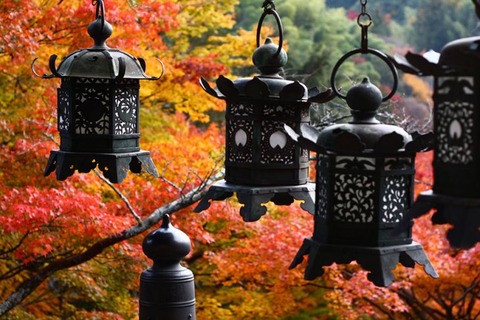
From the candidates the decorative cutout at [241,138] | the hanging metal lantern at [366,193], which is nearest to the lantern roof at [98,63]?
the decorative cutout at [241,138]

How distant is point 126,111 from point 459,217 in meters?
Result: 2.24

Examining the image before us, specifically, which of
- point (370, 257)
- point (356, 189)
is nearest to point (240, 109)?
point (356, 189)

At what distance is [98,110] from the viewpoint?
13.6 ft

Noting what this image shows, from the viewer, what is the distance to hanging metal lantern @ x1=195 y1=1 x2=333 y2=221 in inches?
143

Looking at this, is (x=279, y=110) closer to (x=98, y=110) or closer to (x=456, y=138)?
(x=98, y=110)

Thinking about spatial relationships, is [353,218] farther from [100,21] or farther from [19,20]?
[19,20]

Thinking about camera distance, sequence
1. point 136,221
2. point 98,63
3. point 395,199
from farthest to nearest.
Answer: point 136,221 → point 98,63 → point 395,199

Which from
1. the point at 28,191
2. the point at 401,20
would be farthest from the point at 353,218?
the point at 401,20

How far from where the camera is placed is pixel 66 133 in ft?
13.5

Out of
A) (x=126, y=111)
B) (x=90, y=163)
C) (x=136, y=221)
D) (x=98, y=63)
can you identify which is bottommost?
(x=136, y=221)

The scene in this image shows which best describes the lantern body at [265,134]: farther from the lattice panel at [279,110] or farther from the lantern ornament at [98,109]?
the lantern ornament at [98,109]

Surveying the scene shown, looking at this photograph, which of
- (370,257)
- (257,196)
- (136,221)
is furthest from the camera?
(136,221)

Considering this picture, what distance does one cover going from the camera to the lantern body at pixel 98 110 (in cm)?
404

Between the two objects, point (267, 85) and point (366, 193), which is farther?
point (267, 85)
